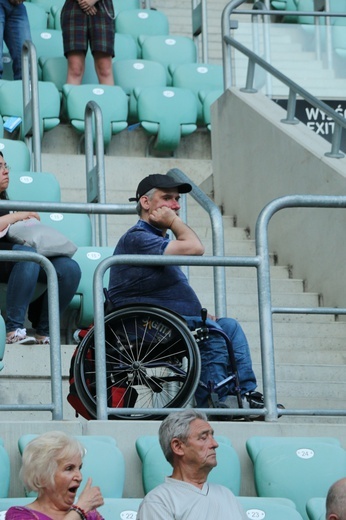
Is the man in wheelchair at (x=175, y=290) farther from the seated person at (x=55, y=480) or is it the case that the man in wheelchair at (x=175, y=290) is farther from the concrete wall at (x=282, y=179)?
the concrete wall at (x=282, y=179)

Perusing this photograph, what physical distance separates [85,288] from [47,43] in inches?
153

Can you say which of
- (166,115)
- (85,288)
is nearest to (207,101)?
(166,115)

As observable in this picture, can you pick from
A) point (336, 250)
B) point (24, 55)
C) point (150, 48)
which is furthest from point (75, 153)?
point (336, 250)

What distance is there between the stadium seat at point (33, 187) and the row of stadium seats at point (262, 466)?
2.87 meters

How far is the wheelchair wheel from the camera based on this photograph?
5.44m

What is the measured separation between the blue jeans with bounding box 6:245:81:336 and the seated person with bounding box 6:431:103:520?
2.28 meters

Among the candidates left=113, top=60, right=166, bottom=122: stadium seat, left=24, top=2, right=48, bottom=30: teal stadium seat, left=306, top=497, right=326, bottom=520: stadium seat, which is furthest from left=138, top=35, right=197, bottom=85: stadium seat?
left=306, top=497, right=326, bottom=520: stadium seat

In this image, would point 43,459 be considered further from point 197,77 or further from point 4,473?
point 197,77

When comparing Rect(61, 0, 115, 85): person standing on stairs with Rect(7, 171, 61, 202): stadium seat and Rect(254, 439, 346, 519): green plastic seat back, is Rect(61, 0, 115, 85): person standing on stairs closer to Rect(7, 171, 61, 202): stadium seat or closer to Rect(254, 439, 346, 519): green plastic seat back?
Rect(7, 171, 61, 202): stadium seat

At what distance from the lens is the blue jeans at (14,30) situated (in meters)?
9.73

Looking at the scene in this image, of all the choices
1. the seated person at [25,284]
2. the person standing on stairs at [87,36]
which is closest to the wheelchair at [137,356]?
the seated person at [25,284]

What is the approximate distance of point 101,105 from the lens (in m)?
9.35

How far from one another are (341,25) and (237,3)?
0.65m

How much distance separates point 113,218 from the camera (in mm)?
8531
